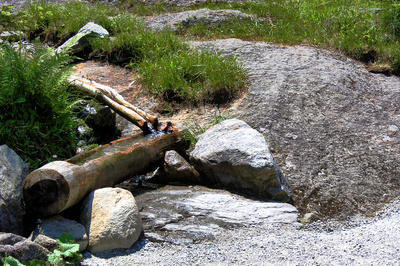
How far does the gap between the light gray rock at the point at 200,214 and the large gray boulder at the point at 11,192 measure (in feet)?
3.72

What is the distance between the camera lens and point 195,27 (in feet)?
30.2

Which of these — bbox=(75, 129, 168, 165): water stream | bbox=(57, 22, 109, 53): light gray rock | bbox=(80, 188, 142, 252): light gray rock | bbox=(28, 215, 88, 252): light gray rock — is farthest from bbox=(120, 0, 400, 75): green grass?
bbox=(28, 215, 88, 252): light gray rock

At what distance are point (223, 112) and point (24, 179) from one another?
335 centimetres

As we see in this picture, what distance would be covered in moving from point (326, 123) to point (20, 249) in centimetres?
450

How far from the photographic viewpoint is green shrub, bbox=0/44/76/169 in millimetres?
4359

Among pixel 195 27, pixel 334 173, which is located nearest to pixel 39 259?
pixel 334 173

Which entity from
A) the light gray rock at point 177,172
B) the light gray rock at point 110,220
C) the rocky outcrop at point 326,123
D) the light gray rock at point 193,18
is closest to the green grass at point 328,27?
the light gray rock at point 193,18

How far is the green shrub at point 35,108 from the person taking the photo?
14.3ft

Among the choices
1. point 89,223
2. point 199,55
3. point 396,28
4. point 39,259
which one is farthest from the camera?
point 396,28

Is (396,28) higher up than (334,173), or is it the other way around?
(396,28)

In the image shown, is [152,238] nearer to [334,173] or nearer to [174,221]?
[174,221]

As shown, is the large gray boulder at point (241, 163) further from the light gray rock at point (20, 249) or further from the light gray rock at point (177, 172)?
the light gray rock at point (20, 249)

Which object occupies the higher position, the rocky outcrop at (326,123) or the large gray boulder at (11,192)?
the large gray boulder at (11,192)

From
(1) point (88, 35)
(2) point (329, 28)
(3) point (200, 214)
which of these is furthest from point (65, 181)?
(2) point (329, 28)
